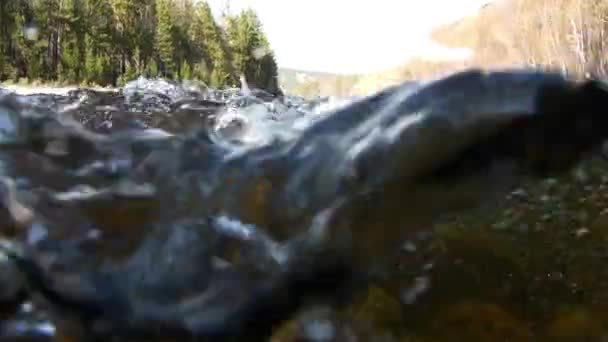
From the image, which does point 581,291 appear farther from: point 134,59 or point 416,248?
point 134,59

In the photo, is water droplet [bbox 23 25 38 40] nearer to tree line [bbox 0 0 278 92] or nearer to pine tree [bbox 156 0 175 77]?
tree line [bbox 0 0 278 92]

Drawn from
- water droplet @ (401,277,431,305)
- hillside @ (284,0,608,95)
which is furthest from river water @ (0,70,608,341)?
hillside @ (284,0,608,95)

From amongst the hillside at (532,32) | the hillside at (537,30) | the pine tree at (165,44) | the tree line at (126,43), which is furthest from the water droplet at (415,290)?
the pine tree at (165,44)

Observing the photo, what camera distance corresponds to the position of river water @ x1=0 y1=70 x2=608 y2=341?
55 centimetres

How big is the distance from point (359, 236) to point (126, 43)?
70.9 feet

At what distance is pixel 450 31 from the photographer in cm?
628

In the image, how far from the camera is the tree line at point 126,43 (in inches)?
713

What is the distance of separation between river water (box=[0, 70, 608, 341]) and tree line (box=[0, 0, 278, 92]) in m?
17.4

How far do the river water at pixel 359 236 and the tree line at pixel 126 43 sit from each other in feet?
57.0

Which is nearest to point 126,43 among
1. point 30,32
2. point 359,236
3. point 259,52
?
point 30,32

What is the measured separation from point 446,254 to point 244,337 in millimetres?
199

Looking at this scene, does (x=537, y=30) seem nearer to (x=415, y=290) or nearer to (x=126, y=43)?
(x=415, y=290)

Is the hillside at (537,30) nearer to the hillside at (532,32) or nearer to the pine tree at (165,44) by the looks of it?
the hillside at (532,32)

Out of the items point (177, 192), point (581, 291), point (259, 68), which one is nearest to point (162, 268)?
point (177, 192)
